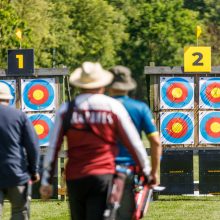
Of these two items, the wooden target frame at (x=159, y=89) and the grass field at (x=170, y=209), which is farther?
the wooden target frame at (x=159, y=89)

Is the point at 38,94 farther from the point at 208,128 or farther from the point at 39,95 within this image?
the point at 208,128

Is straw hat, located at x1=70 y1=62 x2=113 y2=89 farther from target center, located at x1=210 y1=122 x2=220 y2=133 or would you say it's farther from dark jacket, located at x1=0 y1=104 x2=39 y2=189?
target center, located at x1=210 y1=122 x2=220 y2=133

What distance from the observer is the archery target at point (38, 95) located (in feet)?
63.1

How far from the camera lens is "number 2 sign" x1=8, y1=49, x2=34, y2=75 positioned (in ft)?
61.8

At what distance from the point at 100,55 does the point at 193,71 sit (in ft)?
219

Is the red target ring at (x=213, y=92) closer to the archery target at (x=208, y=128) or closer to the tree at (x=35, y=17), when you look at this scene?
the archery target at (x=208, y=128)

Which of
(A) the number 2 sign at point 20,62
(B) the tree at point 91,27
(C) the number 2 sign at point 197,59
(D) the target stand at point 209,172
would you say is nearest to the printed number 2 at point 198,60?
(C) the number 2 sign at point 197,59

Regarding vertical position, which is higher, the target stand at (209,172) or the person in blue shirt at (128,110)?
the person in blue shirt at (128,110)

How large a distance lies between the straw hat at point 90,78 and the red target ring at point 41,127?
10189 millimetres

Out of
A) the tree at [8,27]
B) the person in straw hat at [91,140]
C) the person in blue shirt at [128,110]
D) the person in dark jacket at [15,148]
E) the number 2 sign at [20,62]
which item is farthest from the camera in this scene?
the tree at [8,27]

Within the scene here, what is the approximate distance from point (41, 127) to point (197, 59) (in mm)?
2983

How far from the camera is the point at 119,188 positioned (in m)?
8.84

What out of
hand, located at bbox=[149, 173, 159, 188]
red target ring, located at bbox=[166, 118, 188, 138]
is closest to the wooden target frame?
red target ring, located at bbox=[166, 118, 188, 138]

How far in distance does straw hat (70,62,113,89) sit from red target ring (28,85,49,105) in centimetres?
1023
